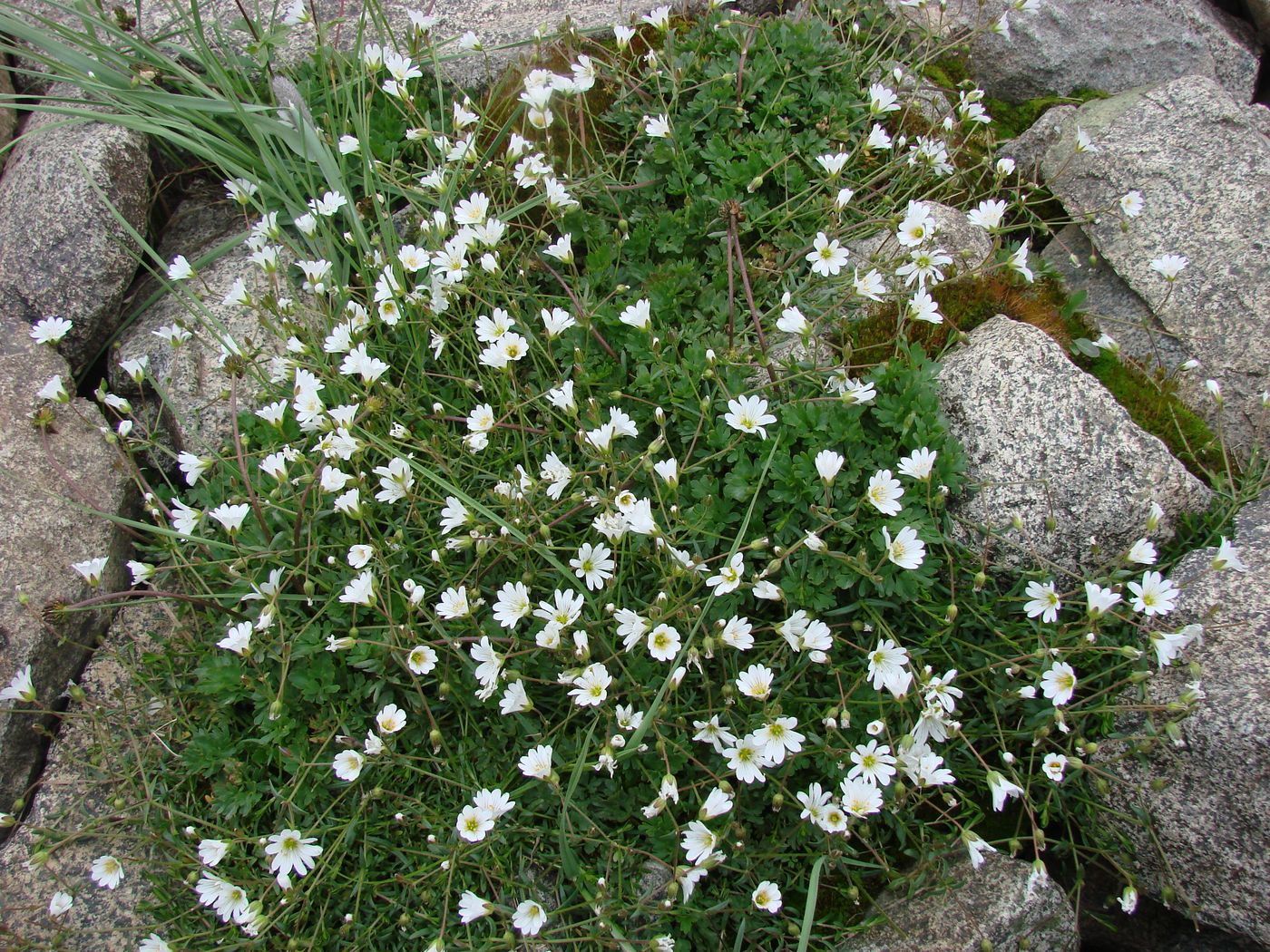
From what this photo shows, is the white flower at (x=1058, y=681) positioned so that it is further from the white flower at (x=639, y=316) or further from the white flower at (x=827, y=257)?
the white flower at (x=639, y=316)

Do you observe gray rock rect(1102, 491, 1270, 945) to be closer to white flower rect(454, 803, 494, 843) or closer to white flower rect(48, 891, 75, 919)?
white flower rect(454, 803, 494, 843)

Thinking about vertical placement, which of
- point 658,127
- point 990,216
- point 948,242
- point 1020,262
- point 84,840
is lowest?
point 84,840

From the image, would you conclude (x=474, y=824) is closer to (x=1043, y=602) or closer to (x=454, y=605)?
(x=454, y=605)

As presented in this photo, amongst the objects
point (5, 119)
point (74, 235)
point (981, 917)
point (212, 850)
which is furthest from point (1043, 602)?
point (5, 119)

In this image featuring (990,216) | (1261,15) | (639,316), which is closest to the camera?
(639,316)

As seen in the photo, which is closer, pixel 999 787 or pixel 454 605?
pixel 999 787

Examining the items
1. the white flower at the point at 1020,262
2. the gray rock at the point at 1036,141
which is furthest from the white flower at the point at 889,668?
the gray rock at the point at 1036,141

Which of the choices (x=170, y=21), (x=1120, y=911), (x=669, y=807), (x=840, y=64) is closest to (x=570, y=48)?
(x=840, y=64)
